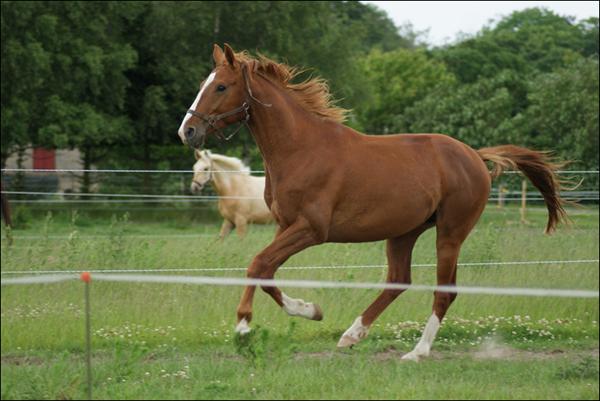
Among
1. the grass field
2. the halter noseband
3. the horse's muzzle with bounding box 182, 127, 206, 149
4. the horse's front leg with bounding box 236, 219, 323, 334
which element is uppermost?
the halter noseband

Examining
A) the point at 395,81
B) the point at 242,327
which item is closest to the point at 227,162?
the point at 242,327

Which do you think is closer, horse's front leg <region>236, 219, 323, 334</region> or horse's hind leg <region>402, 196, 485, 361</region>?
horse's front leg <region>236, 219, 323, 334</region>

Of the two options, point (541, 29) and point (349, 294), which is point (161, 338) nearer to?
point (349, 294)

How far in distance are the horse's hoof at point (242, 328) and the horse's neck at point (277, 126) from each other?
1235 mm

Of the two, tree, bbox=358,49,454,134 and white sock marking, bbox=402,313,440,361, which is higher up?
white sock marking, bbox=402,313,440,361

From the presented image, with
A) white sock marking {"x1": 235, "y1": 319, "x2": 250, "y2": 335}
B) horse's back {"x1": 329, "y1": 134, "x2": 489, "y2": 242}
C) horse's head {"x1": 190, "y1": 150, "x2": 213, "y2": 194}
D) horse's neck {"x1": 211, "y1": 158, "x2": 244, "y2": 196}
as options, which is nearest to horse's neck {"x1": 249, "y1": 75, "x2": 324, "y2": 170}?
horse's back {"x1": 329, "y1": 134, "x2": 489, "y2": 242}

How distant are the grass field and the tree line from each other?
55.7ft

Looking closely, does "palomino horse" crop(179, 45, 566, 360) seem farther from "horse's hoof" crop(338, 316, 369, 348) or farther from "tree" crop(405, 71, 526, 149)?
"tree" crop(405, 71, 526, 149)

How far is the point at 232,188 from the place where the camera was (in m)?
19.0

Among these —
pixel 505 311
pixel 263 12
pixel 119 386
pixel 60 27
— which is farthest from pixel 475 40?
pixel 119 386

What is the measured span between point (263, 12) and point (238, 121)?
26.8 meters

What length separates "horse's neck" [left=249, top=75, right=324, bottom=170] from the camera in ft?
24.9

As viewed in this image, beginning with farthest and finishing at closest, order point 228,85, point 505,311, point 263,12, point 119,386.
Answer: point 263,12 → point 505,311 → point 228,85 → point 119,386

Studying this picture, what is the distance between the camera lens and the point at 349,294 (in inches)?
391
